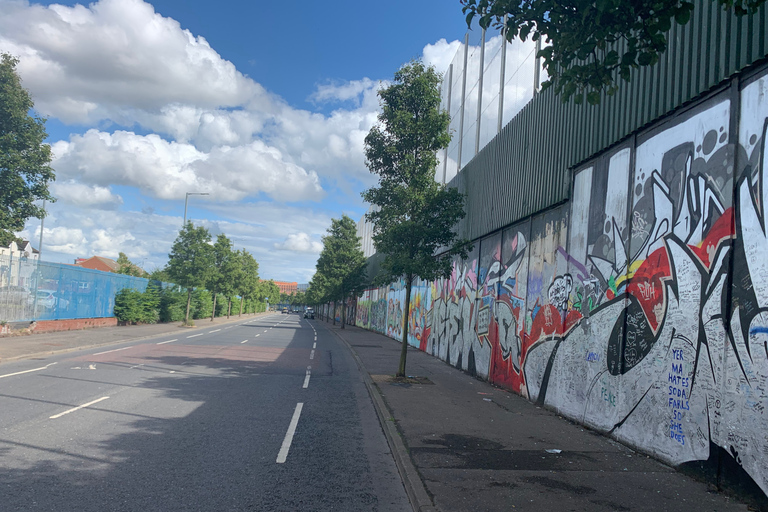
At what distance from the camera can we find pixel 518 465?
6.19m

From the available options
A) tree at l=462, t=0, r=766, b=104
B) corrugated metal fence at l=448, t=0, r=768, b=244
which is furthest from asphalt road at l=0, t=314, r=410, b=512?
corrugated metal fence at l=448, t=0, r=768, b=244

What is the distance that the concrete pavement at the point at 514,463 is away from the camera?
16.4ft

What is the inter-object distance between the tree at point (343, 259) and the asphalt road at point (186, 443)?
2979 cm

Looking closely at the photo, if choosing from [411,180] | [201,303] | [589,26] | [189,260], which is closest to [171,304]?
[189,260]

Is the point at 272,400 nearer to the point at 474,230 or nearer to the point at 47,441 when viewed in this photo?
the point at 47,441

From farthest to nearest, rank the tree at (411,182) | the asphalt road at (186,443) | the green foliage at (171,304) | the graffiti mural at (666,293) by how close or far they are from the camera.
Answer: the green foliage at (171,304)
the tree at (411,182)
the graffiti mural at (666,293)
the asphalt road at (186,443)

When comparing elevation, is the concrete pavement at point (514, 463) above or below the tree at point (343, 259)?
below

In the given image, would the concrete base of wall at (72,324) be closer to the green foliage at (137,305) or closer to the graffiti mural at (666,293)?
the green foliage at (137,305)

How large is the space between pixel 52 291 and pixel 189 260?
39.2ft

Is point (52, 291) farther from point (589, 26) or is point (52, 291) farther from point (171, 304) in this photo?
point (589, 26)

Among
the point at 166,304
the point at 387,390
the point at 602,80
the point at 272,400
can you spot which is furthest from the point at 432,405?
the point at 166,304

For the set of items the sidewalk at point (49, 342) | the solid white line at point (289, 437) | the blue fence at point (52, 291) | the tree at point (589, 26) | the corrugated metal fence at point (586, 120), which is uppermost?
the corrugated metal fence at point (586, 120)

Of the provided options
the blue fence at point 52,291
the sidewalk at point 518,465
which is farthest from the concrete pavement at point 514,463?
the blue fence at point 52,291

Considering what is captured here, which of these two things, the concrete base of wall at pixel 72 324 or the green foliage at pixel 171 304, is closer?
the concrete base of wall at pixel 72 324
